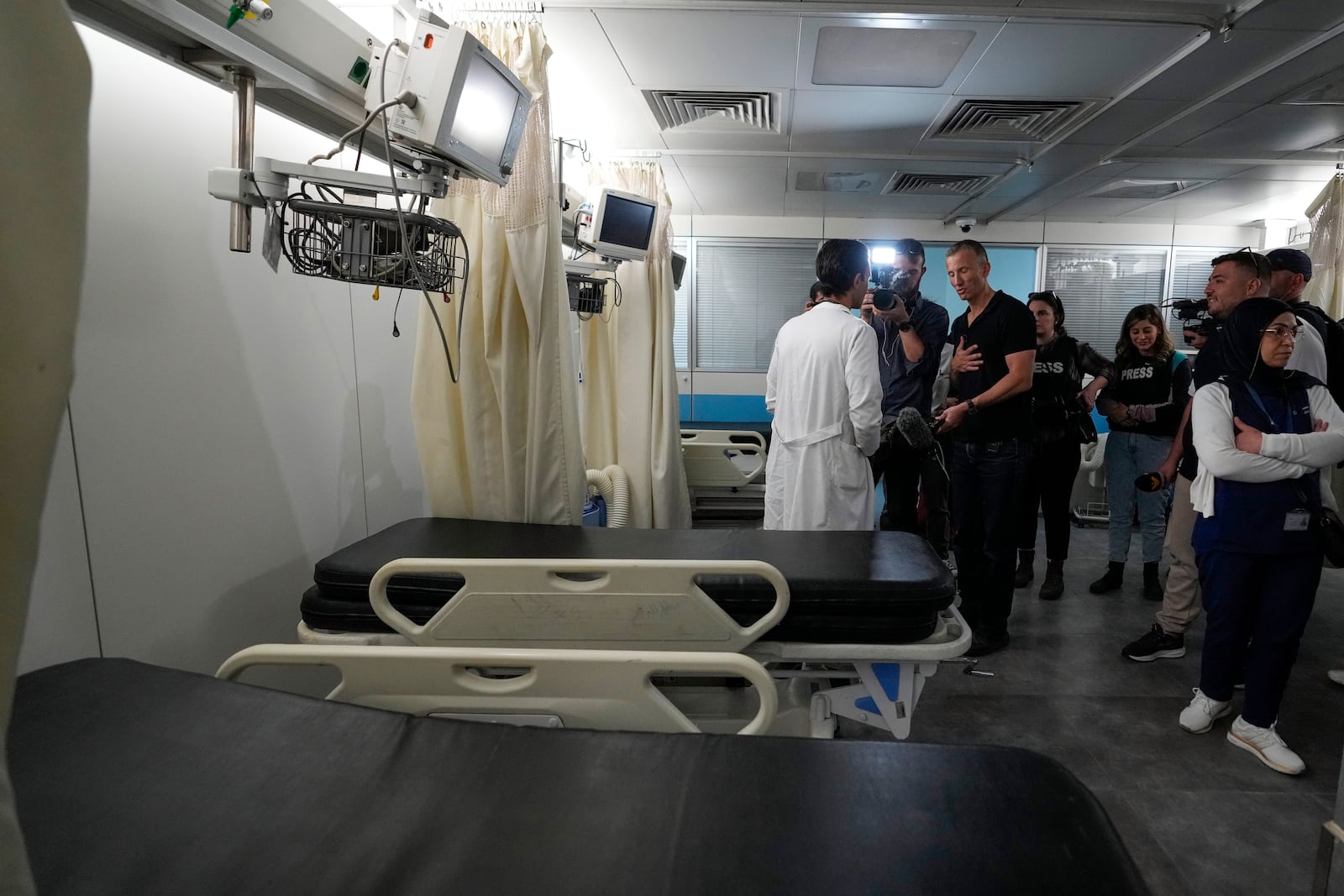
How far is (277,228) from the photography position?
160 cm

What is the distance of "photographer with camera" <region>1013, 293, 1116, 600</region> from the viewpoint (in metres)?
4.04

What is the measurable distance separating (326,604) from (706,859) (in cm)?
141

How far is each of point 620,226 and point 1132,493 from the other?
11.4ft

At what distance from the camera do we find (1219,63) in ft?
9.78

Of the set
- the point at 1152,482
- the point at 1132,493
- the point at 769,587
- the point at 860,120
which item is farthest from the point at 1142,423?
the point at 769,587

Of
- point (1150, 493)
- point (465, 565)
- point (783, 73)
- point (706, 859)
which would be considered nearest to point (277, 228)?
point (465, 565)

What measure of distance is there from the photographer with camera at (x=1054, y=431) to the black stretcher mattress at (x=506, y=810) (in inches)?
131

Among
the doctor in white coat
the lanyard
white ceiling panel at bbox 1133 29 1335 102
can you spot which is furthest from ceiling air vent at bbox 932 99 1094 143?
the lanyard

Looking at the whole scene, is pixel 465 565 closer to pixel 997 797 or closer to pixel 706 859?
pixel 706 859

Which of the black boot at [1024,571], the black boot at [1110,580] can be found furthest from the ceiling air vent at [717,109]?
the black boot at [1110,580]

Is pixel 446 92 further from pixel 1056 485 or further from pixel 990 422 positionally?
pixel 1056 485

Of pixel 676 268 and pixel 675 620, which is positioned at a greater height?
pixel 676 268

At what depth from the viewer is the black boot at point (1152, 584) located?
4012 millimetres

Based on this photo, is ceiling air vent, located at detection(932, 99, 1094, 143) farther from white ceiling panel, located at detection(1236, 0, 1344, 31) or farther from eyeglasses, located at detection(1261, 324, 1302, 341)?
eyeglasses, located at detection(1261, 324, 1302, 341)
